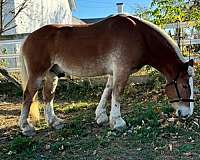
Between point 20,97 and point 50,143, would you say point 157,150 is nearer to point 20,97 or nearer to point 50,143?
point 50,143

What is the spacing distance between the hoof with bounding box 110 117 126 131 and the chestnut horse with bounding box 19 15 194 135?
13mm

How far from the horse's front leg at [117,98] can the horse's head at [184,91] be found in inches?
29.0

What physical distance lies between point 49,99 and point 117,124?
1419mm

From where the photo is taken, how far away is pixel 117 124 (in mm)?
5727

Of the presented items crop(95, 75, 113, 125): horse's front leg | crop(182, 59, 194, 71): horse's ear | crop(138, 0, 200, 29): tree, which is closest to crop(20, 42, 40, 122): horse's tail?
crop(95, 75, 113, 125): horse's front leg

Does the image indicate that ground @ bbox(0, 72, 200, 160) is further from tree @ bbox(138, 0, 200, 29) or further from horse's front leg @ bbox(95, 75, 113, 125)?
tree @ bbox(138, 0, 200, 29)

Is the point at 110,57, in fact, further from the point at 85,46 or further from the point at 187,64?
the point at 187,64

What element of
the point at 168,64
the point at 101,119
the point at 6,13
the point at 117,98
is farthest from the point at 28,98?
the point at 6,13

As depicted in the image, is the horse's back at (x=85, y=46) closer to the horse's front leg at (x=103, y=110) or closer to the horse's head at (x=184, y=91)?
the horse's front leg at (x=103, y=110)

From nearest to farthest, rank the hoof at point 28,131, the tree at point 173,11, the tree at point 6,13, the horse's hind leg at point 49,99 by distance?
the hoof at point 28,131, the horse's hind leg at point 49,99, the tree at point 173,11, the tree at point 6,13

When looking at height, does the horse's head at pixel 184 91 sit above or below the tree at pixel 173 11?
below

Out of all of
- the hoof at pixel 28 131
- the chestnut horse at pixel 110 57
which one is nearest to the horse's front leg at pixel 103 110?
the chestnut horse at pixel 110 57

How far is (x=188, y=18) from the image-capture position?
375 inches

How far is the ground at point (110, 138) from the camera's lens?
4.63m
